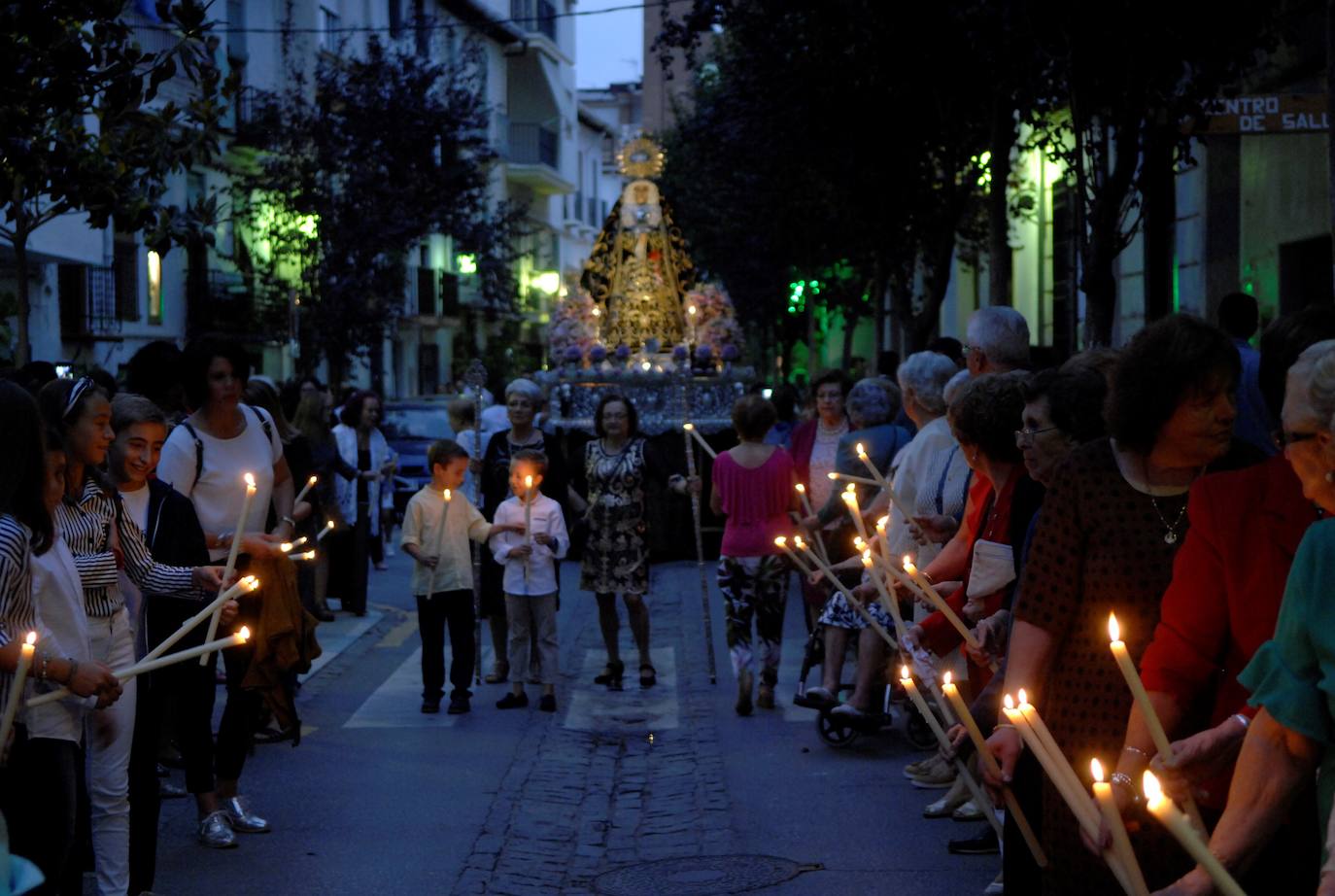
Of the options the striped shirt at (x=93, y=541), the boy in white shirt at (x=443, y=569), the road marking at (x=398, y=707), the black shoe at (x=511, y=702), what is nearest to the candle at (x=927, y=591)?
the striped shirt at (x=93, y=541)

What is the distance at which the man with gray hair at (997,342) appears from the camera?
788 cm

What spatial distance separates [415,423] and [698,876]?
20490 millimetres

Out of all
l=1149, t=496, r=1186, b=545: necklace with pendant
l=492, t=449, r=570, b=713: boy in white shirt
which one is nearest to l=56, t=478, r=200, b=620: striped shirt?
l=1149, t=496, r=1186, b=545: necklace with pendant

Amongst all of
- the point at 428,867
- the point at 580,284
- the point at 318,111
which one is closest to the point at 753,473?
the point at 428,867

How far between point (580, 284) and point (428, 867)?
19281 mm

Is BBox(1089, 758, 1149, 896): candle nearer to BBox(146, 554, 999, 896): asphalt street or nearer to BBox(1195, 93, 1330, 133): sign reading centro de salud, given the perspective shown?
BBox(146, 554, 999, 896): asphalt street

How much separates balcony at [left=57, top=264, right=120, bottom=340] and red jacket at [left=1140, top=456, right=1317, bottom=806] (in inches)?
1069

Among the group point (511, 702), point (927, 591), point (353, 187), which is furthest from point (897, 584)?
point (353, 187)

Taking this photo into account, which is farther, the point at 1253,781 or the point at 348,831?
the point at 348,831

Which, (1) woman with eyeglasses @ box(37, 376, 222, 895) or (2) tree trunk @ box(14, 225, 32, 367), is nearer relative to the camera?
(1) woman with eyeglasses @ box(37, 376, 222, 895)

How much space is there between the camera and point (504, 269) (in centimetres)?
4541

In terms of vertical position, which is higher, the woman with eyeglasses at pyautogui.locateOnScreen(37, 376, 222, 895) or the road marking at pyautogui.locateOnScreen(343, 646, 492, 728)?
the woman with eyeglasses at pyautogui.locateOnScreen(37, 376, 222, 895)

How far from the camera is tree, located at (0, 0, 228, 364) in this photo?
324 inches

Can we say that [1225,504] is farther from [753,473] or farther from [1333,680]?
[753,473]
